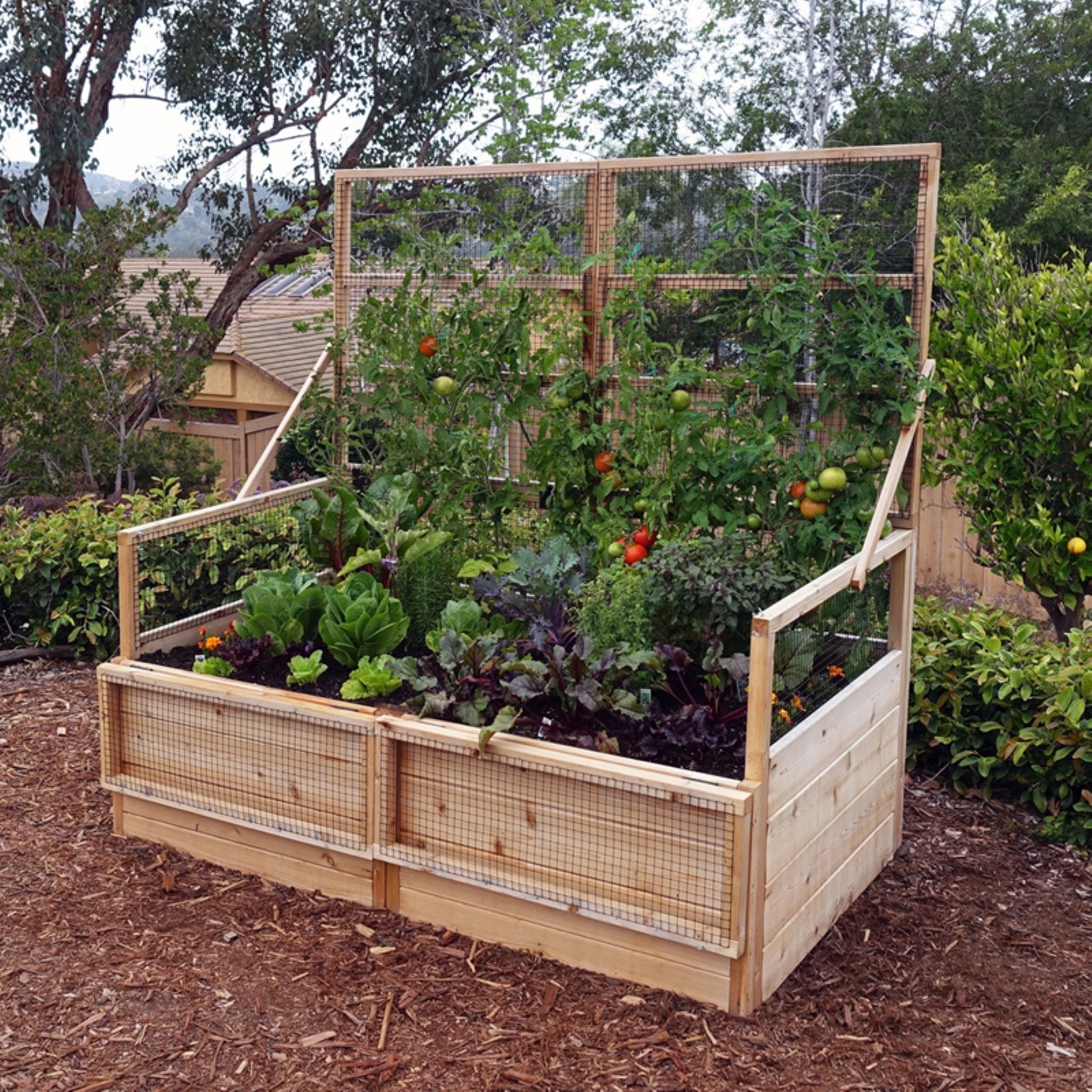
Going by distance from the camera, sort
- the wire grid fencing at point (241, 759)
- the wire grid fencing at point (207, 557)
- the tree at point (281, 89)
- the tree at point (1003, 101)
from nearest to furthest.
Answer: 1. the wire grid fencing at point (241, 759)
2. the wire grid fencing at point (207, 557)
3. the tree at point (281, 89)
4. the tree at point (1003, 101)

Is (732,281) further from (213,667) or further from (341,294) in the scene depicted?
(213,667)

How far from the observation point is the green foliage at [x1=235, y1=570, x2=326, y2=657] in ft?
13.1

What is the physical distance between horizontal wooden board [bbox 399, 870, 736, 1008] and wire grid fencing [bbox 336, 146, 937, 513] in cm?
154

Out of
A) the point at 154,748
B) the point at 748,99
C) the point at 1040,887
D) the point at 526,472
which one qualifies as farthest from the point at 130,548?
the point at 748,99

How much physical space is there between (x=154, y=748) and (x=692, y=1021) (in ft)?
6.10

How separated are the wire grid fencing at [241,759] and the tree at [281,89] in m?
8.42

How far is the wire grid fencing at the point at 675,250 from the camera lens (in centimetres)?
382

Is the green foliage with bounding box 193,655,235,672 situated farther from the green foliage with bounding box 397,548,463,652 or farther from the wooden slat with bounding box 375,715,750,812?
the wooden slat with bounding box 375,715,750,812

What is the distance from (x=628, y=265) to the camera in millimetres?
4188

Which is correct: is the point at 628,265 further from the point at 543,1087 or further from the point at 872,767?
the point at 543,1087

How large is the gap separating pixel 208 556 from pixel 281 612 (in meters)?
0.47

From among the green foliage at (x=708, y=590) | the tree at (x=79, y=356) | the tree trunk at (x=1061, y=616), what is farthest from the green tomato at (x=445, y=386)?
the tree at (x=79, y=356)

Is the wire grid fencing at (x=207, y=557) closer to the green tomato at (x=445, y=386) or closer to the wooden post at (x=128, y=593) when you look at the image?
the wooden post at (x=128, y=593)

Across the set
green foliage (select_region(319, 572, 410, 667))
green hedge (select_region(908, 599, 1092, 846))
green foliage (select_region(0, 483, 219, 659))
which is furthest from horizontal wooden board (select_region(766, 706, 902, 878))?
green foliage (select_region(0, 483, 219, 659))
